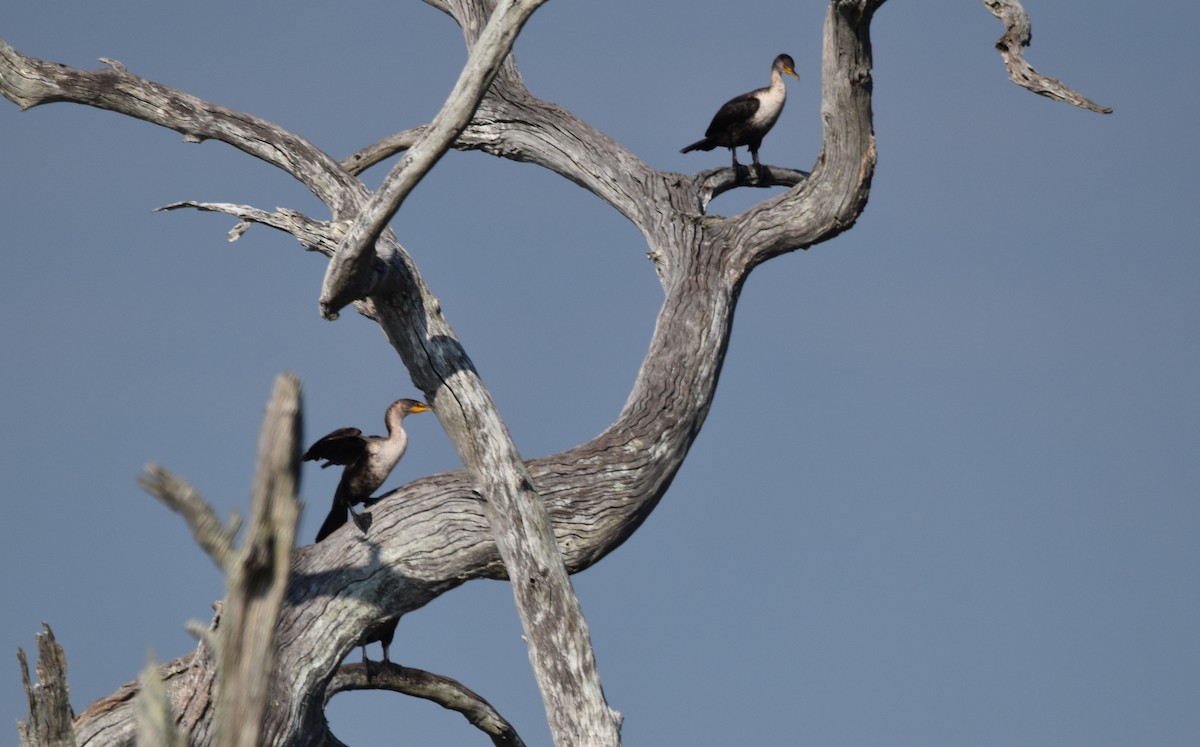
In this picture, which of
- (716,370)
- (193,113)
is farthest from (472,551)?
(193,113)

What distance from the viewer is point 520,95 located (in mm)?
8773

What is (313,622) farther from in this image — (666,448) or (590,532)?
(666,448)

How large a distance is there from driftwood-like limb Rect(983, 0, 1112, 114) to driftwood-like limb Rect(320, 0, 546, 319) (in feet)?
8.19

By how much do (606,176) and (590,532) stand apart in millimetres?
2740

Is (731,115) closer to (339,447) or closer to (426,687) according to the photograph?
(339,447)

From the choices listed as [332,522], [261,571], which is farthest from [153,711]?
[332,522]

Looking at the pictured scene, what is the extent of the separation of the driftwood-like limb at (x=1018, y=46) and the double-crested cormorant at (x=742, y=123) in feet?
8.36

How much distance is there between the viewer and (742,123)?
29.9 feet

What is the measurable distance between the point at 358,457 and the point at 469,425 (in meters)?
0.77

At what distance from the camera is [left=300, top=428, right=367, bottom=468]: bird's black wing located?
22.0 feet

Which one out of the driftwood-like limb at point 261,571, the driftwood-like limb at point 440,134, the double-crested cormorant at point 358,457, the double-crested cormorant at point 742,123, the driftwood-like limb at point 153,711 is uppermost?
the double-crested cormorant at point 742,123

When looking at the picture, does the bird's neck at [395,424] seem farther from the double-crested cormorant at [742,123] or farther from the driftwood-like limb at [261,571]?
the driftwood-like limb at [261,571]

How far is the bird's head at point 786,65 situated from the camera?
9.93 meters

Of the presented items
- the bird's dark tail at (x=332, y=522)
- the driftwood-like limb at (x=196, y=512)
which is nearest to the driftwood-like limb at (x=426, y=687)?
the bird's dark tail at (x=332, y=522)
